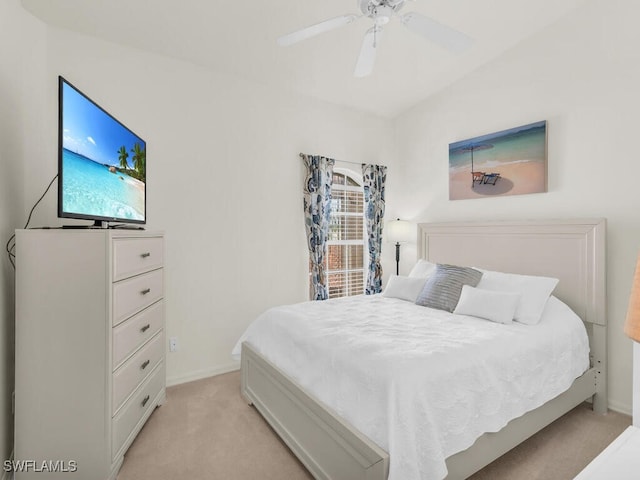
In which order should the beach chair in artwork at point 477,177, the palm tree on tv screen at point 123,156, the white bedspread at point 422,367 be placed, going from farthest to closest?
1. the beach chair in artwork at point 477,177
2. the palm tree on tv screen at point 123,156
3. the white bedspread at point 422,367

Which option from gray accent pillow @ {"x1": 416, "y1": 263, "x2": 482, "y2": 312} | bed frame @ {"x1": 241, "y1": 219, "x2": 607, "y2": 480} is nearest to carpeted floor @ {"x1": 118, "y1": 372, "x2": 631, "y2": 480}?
bed frame @ {"x1": 241, "y1": 219, "x2": 607, "y2": 480}

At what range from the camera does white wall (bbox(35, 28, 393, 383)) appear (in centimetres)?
261

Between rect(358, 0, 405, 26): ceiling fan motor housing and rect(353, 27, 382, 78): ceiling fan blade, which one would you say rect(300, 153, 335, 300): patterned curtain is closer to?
rect(353, 27, 382, 78): ceiling fan blade

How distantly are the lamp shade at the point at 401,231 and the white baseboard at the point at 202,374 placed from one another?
228 cm

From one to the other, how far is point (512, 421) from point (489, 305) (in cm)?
78

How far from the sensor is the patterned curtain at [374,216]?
403cm

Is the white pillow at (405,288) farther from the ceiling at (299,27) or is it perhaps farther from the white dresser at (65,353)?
the white dresser at (65,353)

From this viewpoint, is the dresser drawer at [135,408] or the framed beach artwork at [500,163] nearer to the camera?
the dresser drawer at [135,408]

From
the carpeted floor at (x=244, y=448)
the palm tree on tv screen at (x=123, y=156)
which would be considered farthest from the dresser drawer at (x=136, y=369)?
the palm tree on tv screen at (x=123, y=156)

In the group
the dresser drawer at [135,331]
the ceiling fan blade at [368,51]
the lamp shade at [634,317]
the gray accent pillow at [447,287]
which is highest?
the ceiling fan blade at [368,51]

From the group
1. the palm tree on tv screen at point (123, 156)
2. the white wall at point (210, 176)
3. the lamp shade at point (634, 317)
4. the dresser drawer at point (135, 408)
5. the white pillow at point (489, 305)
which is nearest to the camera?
the lamp shade at point (634, 317)

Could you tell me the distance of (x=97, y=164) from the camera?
1842mm

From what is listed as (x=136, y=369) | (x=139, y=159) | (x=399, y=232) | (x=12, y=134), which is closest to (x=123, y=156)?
(x=139, y=159)

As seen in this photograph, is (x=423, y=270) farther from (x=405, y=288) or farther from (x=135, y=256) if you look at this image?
(x=135, y=256)
